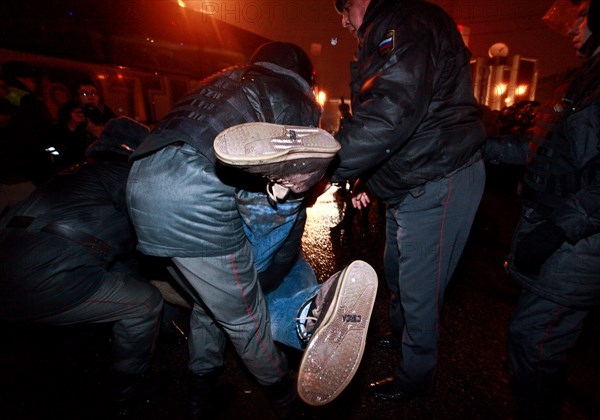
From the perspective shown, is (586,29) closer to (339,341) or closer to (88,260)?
(339,341)

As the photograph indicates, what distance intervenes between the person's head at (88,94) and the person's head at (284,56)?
300 centimetres

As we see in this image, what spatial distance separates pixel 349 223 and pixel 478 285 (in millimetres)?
1867

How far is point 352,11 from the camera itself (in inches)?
67.4

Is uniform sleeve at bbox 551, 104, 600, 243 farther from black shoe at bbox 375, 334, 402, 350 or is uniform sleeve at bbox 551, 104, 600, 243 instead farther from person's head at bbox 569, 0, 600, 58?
black shoe at bbox 375, 334, 402, 350

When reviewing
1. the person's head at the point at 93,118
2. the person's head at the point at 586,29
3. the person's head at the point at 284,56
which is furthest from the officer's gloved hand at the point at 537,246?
the person's head at the point at 93,118

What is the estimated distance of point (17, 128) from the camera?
10.8ft

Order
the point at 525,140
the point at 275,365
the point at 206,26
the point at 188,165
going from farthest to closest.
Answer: the point at 206,26 → the point at 525,140 → the point at 275,365 → the point at 188,165

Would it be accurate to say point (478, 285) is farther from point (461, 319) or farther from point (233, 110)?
point (233, 110)

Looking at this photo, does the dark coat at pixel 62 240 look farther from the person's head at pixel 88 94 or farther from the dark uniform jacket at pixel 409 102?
the person's head at pixel 88 94

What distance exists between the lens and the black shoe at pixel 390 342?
88.9 inches

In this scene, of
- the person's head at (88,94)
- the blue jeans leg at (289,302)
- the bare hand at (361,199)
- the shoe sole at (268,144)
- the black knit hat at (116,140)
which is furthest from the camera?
the person's head at (88,94)

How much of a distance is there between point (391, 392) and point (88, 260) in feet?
6.10

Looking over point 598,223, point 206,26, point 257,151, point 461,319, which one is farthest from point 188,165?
point 206,26

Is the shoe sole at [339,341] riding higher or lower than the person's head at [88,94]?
lower
